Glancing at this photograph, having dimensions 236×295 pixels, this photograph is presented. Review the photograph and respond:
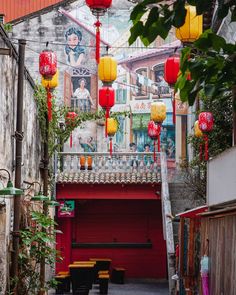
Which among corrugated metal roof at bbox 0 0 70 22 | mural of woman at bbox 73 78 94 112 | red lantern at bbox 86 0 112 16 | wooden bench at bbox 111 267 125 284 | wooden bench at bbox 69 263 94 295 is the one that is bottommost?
wooden bench at bbox 111 267 125 284

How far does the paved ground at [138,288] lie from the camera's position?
20828 mm

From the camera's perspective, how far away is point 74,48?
A: 90.1 ft

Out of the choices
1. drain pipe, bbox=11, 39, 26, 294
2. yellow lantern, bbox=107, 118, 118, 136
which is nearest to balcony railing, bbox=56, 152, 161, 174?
yellow lantern, bbox=107, 118, 118, 136

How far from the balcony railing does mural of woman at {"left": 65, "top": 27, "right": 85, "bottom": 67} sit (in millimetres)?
4489

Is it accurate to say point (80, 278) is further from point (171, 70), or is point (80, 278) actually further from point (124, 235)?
point (171, 70)

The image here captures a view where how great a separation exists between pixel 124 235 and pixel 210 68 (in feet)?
69.6

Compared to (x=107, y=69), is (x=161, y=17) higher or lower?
lower

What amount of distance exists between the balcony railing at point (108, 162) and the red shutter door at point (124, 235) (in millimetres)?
1597

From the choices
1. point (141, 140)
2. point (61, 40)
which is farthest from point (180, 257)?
point (61, 40)

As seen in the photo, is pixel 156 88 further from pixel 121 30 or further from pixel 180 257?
pixel 180 257

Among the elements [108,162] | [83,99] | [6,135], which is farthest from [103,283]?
[6,135]

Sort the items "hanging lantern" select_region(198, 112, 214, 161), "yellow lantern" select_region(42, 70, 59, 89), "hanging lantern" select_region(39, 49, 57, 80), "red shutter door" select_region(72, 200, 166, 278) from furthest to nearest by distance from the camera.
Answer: "red shutter door" select_region(72, 200, 166, 278)
"hanging lantern" select_region(198, 112, 214, 161)
"yellow lantern" select_region(42, 70, 59, 89)
"hanging lantern" select_region(39, 49, 57, 80)

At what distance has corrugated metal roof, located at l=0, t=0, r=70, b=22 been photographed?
95.1 feet

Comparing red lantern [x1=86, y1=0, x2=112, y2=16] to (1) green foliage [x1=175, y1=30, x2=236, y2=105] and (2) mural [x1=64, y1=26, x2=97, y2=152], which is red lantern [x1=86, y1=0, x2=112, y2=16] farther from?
(2) mural [x1=64, y1=26, x2=97, y2=152]
